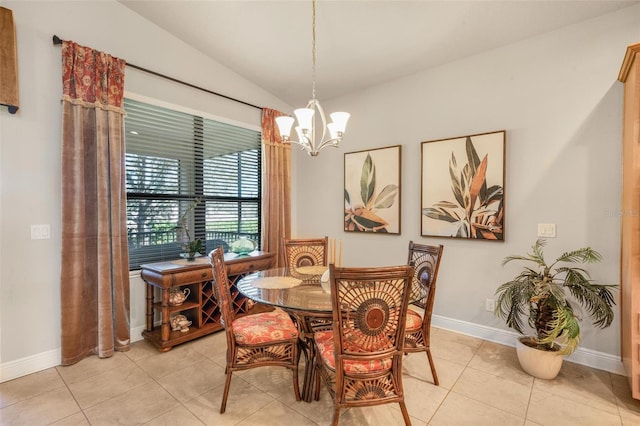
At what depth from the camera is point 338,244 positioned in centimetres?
413

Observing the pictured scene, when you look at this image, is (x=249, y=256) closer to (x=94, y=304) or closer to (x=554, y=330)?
(x=94, y=304)

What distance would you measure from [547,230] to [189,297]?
3.49m

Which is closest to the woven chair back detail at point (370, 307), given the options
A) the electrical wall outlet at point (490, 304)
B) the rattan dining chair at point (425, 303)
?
the rattan dining chair at point (425, 303)

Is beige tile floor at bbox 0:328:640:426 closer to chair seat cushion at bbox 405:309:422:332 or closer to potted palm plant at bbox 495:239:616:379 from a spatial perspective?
potted palm plant at bbox 495:239:616:379

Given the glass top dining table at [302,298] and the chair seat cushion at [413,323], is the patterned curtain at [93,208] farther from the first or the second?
the chair seat cushion at [413,323]

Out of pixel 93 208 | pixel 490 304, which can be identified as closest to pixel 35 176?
pixel 93 208

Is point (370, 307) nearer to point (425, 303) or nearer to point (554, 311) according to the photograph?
point (425, 303)

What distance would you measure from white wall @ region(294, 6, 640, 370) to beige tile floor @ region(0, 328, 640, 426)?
0.62 metres

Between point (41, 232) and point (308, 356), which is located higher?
point (41, 232)

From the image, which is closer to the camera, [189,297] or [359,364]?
[359,364]

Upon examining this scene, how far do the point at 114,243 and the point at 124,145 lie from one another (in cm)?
90

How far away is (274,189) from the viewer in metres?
4.08

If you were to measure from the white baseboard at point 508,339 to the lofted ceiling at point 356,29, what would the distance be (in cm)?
272

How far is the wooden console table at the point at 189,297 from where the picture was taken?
9.07 ft
